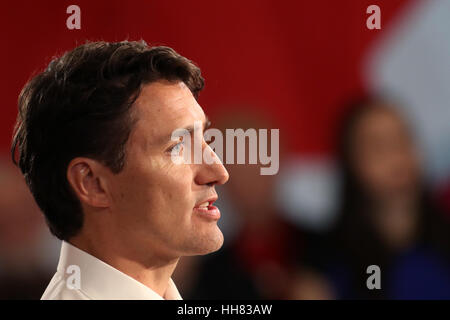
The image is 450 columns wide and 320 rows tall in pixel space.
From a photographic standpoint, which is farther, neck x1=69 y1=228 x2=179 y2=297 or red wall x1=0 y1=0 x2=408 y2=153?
red wall x1=0 y1=0 x2=408 y2=153

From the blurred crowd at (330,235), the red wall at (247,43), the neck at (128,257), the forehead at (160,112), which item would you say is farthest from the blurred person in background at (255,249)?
the forehead at (160,112)

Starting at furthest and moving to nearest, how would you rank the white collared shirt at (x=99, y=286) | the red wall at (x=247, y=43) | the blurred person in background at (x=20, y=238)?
the red wall at (x=247, y=43) → the blurred person in background at (x=20, y=238) → the white collared shirt at (x=99, y=286)

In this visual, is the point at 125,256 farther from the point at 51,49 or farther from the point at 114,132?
the point at 51,49

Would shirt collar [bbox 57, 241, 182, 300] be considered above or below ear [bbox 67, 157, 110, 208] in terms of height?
below

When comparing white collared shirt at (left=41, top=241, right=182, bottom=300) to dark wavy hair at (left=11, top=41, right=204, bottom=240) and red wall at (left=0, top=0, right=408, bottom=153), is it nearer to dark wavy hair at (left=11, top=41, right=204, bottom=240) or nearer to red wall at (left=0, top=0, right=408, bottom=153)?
dark wavy hair at (left=11, top=41, right=204, bottom=240)

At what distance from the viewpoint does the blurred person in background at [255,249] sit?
2346 mm

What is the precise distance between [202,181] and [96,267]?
29cm

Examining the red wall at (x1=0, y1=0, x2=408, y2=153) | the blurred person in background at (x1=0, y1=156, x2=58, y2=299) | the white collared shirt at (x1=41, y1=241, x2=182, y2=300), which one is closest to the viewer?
Answer: the white collared shirt at (x1=41, y1=241, x2=182, y2=300)

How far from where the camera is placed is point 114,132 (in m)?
1.50

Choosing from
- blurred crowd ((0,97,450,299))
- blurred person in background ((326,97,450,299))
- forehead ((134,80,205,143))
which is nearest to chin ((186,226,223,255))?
forehead ((134,80,205,143))

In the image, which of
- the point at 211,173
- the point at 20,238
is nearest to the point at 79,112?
the point at 211,173

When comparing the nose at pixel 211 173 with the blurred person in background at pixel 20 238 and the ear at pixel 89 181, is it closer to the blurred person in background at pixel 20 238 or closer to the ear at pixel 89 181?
the ear at pixel 89 181

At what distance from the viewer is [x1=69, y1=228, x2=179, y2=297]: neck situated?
1499mm

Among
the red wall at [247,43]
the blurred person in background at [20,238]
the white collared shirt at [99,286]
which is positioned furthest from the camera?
the red wall at [247,43]
